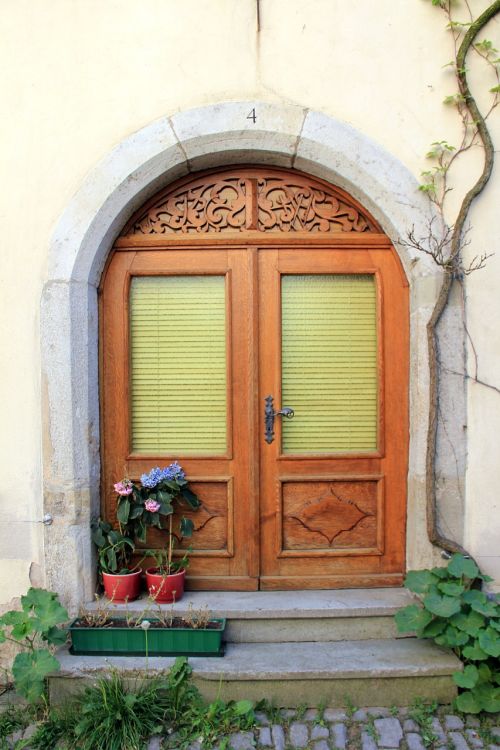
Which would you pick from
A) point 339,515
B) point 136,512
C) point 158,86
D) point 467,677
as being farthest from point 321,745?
point 158,86

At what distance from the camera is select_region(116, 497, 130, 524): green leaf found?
133 inches

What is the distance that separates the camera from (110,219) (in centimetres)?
340

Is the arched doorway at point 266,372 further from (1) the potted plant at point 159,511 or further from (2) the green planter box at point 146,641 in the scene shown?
(2) the green planter box at point 146,641

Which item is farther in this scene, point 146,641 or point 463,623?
point 146,641

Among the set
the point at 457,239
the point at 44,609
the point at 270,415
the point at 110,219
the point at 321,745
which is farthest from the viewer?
Answer: the point at 270,415

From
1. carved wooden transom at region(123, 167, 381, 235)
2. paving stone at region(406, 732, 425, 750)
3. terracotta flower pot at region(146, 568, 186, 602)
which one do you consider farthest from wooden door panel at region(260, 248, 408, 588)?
paving stone at region(406, 732, 425, 750)

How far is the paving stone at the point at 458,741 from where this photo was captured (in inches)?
107

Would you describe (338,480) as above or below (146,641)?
above

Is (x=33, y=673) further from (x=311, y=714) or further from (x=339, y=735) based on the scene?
(x=339, y=735)

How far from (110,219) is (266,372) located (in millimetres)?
1233

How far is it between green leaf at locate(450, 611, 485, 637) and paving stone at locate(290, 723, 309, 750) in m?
0.87

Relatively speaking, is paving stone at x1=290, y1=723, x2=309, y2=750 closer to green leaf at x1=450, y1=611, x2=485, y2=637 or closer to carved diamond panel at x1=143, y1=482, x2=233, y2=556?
green leaf at x1=450, y1=611, x2=485, y2=637

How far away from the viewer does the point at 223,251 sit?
3588 millimetres

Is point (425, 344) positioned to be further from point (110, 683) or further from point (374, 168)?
point (110, 683)
